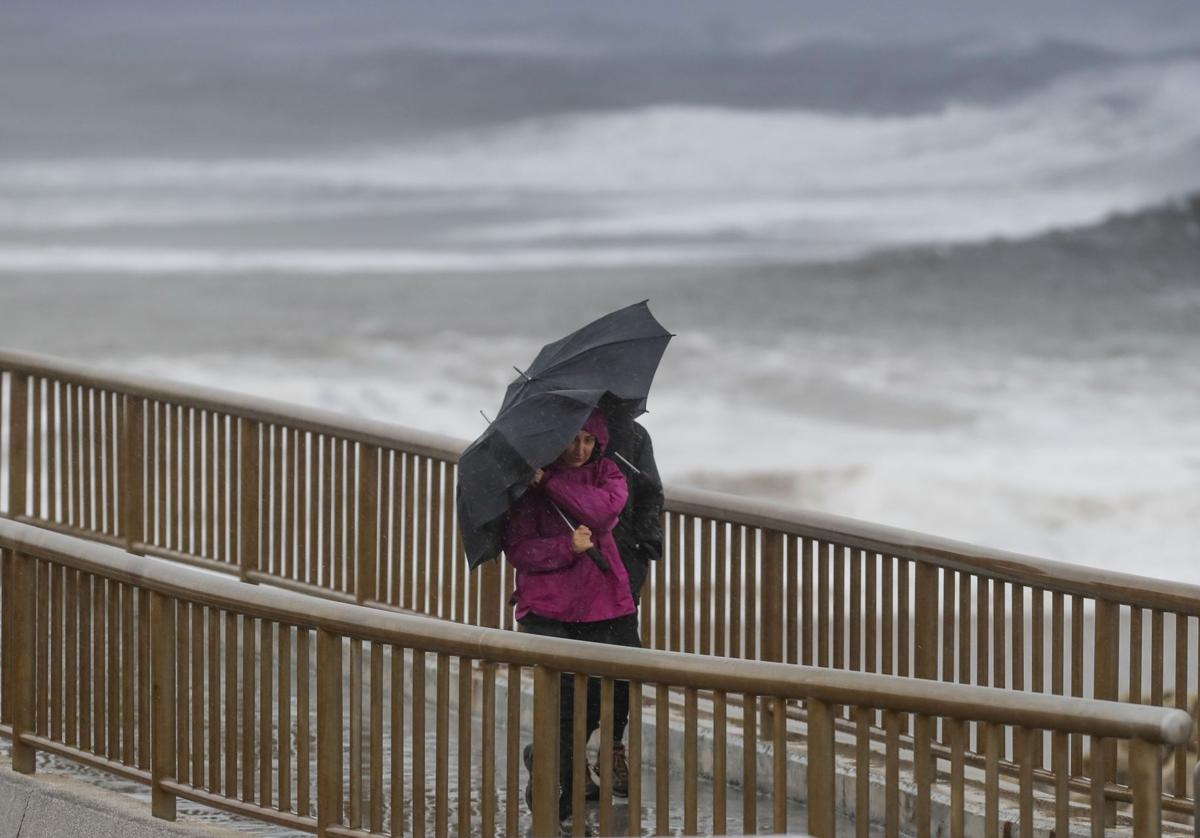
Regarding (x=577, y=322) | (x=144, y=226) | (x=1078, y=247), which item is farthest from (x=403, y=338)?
(x=1078, y=247)

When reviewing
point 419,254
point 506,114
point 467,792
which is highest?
point 506,114

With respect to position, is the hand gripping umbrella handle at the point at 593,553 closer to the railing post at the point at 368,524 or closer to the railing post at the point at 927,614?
the railing post at the point at 927,614

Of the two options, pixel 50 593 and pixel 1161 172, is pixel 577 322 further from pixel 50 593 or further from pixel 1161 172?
pixel 50 593

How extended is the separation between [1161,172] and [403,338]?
4332 cm

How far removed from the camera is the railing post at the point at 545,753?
18.0 feet

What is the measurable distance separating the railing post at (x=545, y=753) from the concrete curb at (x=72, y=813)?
4.02 feet

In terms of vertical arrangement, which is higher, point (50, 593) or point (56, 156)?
point (56, 156)

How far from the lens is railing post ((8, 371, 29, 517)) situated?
32.3 ft

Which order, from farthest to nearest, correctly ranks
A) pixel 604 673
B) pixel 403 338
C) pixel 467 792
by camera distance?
pixel 403 338 < pixel 467 792 < pixel 604 673

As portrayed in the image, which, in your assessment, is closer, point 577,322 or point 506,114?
point 577,322

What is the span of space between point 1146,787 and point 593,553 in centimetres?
226

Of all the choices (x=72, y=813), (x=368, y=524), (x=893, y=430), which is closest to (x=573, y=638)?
(x=72, y=813)

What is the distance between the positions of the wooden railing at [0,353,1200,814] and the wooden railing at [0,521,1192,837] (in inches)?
15.5

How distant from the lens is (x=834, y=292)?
2766 inches
